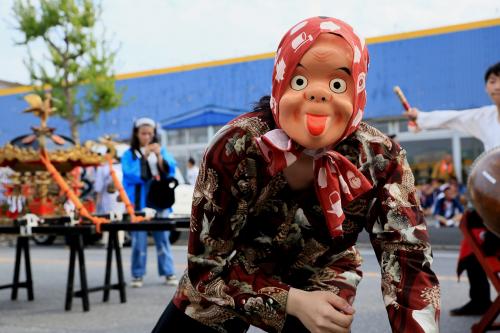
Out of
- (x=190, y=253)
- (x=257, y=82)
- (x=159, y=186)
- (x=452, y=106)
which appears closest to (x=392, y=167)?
(x=190, y=253)

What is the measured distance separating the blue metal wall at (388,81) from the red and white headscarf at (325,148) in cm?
1300

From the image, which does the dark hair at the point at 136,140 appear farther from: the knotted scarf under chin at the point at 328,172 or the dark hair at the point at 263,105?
the knotted scarf under chin at the point at 328,172

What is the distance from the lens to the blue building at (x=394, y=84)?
565 inches

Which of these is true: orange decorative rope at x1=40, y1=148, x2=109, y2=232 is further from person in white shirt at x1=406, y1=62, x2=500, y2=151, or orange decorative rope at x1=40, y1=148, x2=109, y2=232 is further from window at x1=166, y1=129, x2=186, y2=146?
window at x1=166, y1=129, x2=186, y2=146

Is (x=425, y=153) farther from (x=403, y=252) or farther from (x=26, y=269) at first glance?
(x=403, y=252)

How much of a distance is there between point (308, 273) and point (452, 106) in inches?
537

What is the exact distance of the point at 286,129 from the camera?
1536 mm

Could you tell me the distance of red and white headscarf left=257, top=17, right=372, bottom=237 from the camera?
1524 millimetres

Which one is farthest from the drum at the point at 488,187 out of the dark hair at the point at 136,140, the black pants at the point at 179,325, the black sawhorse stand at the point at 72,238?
the dark hair at the point at 136,140

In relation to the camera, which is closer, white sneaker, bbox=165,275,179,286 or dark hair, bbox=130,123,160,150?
dark hair, bbox=130,123,160,150

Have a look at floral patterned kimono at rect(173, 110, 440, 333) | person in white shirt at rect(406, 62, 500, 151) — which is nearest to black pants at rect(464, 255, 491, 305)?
person in white shirt at rect(406, 62, 500, 151)

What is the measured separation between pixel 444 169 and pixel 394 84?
8.06ft

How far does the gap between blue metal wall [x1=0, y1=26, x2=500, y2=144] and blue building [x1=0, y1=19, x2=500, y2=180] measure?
22mm

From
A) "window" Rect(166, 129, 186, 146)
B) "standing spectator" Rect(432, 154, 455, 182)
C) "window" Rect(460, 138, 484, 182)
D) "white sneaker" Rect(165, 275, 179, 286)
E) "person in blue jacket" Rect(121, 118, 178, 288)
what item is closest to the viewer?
"person in blue jacket" Rect(121, 118, 178, 288)
